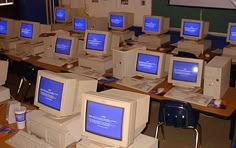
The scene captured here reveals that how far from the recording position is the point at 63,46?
5.55 m

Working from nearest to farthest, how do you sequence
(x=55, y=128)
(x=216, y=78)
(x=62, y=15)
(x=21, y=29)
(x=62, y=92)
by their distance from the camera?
1. (x=55, y=128)
2. (x=62, y=92)
3. (x=216, y=78)
4. (x=21, y=29)
5. (x=62, y=15)

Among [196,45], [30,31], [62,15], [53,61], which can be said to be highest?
[62,15]

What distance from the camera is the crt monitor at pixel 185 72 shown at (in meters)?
4.21

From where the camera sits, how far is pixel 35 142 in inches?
110

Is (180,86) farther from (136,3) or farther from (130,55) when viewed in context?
(136,3)

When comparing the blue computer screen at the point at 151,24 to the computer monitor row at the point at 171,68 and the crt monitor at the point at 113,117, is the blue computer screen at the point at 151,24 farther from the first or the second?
the crt monitor at the point at 113,117

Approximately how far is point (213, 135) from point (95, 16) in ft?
15.8

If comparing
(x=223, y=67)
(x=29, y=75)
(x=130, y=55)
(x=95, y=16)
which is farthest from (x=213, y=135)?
(x=95, y=16)

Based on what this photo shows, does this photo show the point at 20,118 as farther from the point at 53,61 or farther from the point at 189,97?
the point at 53,61

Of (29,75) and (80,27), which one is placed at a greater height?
(80,27)

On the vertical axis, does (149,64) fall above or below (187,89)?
above

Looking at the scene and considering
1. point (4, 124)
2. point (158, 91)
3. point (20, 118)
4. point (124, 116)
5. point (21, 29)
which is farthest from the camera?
point (21, 29)

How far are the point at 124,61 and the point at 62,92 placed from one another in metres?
1.90

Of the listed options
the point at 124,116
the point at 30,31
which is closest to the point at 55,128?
the point at 124,116
